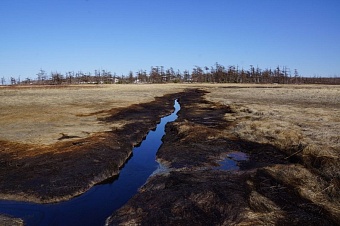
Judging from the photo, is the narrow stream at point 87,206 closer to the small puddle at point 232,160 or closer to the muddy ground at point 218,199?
the muddy ground at point 218,199

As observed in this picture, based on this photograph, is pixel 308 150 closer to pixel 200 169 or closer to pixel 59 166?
pixel 200 169

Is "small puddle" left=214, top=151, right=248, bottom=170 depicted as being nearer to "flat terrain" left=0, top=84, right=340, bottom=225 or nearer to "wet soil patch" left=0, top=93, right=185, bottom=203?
"flat terrain" left=0, top=84, right=340, bottom=225

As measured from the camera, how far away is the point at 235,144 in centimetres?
1808

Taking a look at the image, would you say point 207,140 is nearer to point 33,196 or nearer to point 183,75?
point 33,196

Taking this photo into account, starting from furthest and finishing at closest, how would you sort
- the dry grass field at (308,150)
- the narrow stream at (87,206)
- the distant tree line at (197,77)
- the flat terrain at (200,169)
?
the distant tree line at (197,77) → the dry grass field at (308,150) → the narrow stream at (87,206) → the flat terrain at (200,169)

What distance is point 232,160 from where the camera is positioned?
1537 cm

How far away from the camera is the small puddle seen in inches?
561

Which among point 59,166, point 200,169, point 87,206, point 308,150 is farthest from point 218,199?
point 59,166

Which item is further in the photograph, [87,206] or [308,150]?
[308,150]

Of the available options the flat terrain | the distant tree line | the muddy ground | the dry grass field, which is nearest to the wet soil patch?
the flat terrain

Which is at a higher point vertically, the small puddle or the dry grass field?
the dry grass field

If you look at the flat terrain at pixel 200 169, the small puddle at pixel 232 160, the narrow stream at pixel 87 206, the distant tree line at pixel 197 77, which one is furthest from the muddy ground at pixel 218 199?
the distant tree line at pixel 197 77

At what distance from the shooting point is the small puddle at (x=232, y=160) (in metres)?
14.3

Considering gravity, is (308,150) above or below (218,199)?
above
